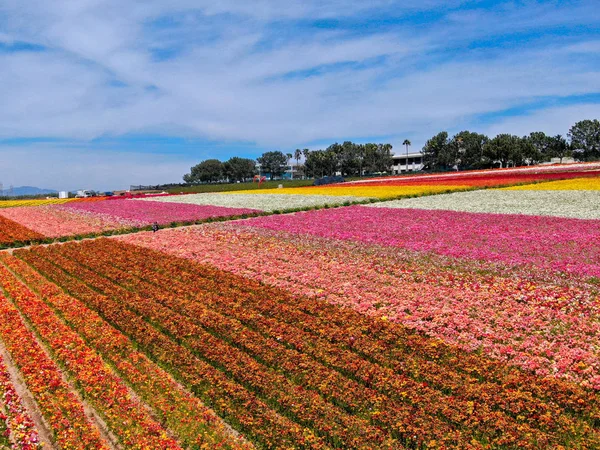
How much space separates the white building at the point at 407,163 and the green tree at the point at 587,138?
47.6m

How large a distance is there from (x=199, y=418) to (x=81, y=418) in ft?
6.34

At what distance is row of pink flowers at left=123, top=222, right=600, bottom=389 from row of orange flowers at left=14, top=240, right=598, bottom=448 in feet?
2.57

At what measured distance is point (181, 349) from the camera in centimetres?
1001

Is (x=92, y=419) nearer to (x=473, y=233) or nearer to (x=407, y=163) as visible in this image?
(x=473, y=233)

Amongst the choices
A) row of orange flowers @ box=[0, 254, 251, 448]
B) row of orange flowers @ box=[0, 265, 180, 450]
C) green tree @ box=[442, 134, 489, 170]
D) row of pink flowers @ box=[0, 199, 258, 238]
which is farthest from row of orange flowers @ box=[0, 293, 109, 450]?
green tree @ box=[442, 134, 489, 170]

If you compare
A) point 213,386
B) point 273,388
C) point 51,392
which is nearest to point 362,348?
point 273,388

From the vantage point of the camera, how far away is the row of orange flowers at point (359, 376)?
693 centimetres

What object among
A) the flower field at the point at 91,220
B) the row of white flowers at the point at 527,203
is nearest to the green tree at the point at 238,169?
the flower field at the point at 91,220

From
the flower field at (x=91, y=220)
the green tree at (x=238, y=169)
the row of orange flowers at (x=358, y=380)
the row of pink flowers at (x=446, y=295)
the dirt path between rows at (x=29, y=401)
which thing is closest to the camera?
the row of orange flowers at (x=358, y=380)

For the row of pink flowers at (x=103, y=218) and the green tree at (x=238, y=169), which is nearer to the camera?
the row of pink flowers at (x=103, y=218)

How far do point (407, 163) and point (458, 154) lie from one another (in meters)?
34.0

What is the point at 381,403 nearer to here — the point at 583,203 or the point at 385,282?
the point at 385,282

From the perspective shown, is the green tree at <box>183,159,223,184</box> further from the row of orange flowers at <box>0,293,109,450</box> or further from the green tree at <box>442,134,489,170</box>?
the row of orange flowers at <box>0,293,109,450</box>

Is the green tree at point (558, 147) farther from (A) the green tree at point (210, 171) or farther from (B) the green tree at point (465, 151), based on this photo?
(A) the green tree at point (210, 171)
